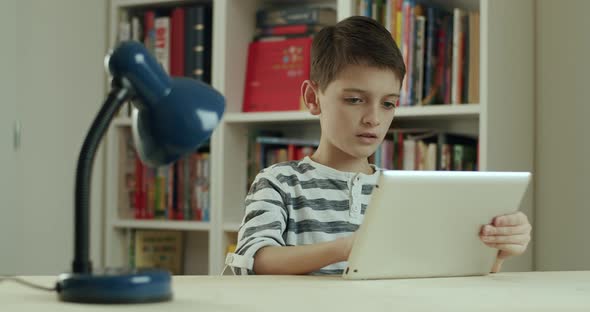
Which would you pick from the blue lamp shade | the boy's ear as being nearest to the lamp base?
the blue lamp shade

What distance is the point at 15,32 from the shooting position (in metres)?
2.61

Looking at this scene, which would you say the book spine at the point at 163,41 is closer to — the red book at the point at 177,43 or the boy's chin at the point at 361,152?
the red book at the point at 177,43

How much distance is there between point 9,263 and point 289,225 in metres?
1.34

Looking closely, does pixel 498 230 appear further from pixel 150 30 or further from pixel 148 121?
pixel 150 30

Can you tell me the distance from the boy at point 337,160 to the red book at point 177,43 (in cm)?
117

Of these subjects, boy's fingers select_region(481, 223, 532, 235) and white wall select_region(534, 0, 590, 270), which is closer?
boy's fingers select_region(481, 223, 532, 235)

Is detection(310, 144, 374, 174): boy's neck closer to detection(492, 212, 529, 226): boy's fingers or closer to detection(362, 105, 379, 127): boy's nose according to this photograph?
detection(362, 105, 379, 127): boy's nose

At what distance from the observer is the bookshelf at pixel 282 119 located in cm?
226

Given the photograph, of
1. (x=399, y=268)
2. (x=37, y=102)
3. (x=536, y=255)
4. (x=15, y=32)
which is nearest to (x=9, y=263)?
(x=37, y=102)

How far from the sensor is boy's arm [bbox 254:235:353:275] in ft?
4.31

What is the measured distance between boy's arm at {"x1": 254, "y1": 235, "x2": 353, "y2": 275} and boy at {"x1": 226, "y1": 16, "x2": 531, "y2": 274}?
0.05m

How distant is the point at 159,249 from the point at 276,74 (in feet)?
2.54

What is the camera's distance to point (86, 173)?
79 cm

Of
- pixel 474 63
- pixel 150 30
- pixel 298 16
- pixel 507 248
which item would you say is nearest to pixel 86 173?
pixel 507 248
